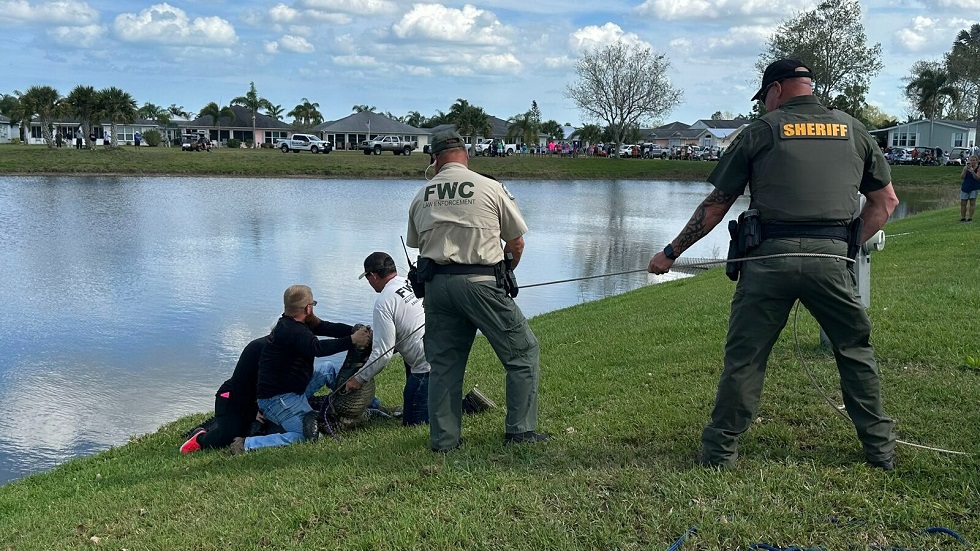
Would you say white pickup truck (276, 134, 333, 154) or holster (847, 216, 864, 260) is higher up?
white pickup truck (276, 134, 333, 154)

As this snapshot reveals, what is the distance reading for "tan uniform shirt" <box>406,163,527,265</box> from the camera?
199 inches

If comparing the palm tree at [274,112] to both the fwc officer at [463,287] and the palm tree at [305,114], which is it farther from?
the fwc officer at [463,287]

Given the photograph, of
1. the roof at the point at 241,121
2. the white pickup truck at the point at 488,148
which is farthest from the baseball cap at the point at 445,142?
the roof at the point at 241,121

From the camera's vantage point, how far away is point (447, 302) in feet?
16.9

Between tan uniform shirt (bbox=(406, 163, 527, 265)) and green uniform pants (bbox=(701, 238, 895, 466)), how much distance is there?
1411 millimetres

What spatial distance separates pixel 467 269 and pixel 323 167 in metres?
50.4

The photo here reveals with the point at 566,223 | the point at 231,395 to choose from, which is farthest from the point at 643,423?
the point at 566,223

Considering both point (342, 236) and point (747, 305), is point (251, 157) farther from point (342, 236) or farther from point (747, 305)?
point (747, 305)

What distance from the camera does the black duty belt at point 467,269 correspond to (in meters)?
5.08

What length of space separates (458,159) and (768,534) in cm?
284

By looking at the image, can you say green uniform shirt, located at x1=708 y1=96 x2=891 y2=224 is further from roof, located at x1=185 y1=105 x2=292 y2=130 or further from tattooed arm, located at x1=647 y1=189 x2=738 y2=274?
roof, located at x1=185 y1=105 x2=292 y2=130

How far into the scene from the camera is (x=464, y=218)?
5062 millimetres

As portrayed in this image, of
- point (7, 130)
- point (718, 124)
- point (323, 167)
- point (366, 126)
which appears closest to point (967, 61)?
point (323, 167)

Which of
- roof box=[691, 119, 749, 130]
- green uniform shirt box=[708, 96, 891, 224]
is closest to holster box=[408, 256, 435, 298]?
green uniform shirt box=[708, 96, 891, 224]
